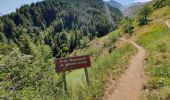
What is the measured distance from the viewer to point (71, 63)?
15516mm

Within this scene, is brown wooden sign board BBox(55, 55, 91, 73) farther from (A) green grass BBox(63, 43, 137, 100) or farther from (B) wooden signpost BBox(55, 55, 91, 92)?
(A) green grass BBox(63, 43, 137, 100)

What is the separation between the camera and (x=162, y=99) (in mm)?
12188

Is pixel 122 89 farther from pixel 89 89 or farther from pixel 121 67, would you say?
pixel 121 67

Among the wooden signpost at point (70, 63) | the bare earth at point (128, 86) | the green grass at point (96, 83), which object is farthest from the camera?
the wooden signpost at point (70, 63)

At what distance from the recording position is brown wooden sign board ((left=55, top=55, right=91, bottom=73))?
1497 centimetres

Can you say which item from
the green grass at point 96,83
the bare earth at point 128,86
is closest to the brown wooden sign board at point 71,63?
the green grass at point 96,83

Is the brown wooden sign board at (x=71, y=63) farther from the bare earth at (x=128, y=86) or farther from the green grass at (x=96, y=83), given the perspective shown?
the bare earth at (x=128, y=86)

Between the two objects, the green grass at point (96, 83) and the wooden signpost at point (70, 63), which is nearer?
the green grass at point (96, 83)

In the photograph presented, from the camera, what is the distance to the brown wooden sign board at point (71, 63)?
49.1ft

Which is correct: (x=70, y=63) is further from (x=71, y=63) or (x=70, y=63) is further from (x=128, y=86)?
(x=128, y=86)

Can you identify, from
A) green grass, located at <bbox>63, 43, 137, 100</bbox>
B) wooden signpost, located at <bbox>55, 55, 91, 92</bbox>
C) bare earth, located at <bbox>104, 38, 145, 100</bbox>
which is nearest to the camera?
green grass, located at <bbox>63, 43, 137, 100</bbox>

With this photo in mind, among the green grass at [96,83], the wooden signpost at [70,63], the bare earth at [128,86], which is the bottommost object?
the bare earth at [128,86]

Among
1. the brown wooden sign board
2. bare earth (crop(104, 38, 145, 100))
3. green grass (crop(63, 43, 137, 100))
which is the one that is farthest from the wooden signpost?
bare earth (crop(104, 38, 145, 100))

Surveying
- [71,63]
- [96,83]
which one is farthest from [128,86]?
[71,63]
